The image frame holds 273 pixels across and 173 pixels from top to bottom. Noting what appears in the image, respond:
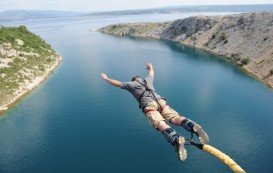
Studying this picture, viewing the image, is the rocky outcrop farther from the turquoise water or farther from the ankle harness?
the ankle harness

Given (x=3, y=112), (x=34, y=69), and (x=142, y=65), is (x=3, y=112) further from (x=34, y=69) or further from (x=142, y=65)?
(x=142, y=65)

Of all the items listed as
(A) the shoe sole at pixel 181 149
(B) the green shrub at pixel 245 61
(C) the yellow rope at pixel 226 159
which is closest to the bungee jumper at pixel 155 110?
(A) the shoe sole at pixel 181 149

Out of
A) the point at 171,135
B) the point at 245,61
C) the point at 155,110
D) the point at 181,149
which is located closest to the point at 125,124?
the point at 155,110

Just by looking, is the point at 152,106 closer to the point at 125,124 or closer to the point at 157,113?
the point at 157,113

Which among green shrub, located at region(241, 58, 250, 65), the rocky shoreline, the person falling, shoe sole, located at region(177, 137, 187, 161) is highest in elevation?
the person falling

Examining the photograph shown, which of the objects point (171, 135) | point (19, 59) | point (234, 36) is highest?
point (171, 135)

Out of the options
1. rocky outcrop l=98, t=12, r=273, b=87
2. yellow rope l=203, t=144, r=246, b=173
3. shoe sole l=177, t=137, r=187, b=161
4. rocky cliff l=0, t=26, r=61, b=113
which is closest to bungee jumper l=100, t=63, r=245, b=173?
shoe sole l=177, t=137, r=187, b=161

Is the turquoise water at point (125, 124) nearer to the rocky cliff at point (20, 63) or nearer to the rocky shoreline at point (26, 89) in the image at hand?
the rocky shoreline at point (26, 89)
